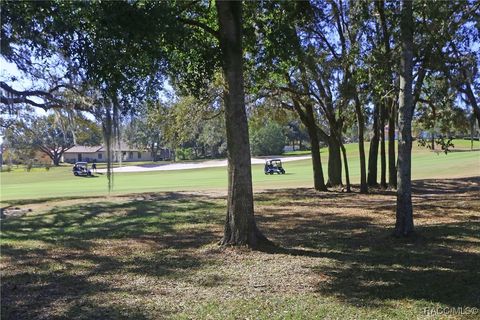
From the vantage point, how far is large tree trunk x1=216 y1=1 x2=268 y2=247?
31.1 feet

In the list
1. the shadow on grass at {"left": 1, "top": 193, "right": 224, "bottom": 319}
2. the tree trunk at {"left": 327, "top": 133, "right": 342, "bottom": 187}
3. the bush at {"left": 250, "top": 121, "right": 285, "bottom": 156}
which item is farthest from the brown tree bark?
the bush at {"left": 250, "top": 121, "right": 285, "bottom": 156}

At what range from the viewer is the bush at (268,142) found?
87.6 m

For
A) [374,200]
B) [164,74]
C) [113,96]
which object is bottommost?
[374,200]

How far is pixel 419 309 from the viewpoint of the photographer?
5535 millimetres

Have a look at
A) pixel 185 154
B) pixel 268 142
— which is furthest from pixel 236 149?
pixel 185 154

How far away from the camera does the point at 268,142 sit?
294 feet

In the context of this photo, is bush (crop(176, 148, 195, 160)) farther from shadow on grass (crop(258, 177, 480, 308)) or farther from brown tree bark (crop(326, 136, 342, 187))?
shadow on grass (crop(258, 177, 480, 308))

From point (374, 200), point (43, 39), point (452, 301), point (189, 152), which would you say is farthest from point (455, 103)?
point (189, 152)

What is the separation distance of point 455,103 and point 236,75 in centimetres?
1475

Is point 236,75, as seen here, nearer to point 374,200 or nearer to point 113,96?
point 113,96

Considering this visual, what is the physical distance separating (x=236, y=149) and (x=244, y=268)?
2510 mm

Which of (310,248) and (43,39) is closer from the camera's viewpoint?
(43,39)

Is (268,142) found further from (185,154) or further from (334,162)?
(334,162)

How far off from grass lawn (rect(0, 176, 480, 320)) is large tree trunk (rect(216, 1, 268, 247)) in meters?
0.49
